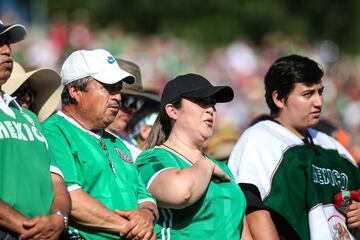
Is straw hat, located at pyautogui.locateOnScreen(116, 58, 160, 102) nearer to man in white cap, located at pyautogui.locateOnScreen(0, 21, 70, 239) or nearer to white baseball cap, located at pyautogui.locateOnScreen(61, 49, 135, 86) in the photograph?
white baseball cap, located at pyautogui.locateOnScreen(61, 49, 135, 86)

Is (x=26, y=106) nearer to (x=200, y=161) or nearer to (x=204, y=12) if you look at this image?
(x=200, y=161)

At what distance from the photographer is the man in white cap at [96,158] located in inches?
215

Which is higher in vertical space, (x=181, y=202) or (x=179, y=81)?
(x=179, y=81)

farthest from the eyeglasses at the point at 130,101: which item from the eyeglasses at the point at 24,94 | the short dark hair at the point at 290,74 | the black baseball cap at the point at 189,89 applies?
the black baseball cap at the point at 189,89

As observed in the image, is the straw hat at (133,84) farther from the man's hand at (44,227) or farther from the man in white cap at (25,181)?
the man's hand at (44,227)

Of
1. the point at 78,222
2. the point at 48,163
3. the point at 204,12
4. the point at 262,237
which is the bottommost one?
the point at 204,12

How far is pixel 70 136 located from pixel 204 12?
27.0 m

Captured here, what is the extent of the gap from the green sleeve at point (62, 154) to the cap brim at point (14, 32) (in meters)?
0.57

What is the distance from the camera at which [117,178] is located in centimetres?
569

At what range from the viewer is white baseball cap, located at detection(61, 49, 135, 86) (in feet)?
19.2

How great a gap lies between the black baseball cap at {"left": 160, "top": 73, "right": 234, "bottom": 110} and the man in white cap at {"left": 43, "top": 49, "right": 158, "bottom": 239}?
0.32 meters

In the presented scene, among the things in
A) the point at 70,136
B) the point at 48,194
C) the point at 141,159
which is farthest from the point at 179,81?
the point at 48,194

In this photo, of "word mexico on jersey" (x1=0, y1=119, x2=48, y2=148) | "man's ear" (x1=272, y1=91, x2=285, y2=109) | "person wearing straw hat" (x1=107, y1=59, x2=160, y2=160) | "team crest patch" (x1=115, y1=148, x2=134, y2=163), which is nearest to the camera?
"word mexico on jersey" (x1=0, y1=119, x2=48, y2=148)

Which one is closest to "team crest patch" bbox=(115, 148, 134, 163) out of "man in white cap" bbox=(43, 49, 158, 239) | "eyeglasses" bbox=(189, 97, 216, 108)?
"man in white cap" bbox=(43, 49, 158, 239)
